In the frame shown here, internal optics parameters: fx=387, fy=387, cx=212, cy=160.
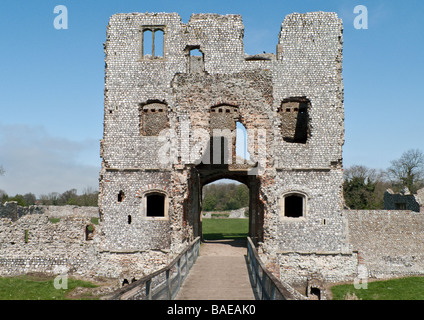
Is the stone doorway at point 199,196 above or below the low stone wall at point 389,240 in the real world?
above

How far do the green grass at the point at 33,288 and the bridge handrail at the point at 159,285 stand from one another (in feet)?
19.6

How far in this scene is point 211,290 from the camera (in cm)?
956

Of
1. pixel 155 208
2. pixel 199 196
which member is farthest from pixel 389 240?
pixel 155 208

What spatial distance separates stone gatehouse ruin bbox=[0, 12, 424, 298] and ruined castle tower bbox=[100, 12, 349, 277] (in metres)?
0.05

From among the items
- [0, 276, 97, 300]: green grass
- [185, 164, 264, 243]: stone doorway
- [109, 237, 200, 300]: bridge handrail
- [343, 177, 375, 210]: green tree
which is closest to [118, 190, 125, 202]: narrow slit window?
[185, 164, 264, 243]: stone doorway

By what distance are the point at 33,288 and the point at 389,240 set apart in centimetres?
1644

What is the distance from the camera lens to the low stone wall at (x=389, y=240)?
1922 cm

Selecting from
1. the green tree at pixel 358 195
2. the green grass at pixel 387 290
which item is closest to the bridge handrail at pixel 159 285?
the green grass at pixel 387 290

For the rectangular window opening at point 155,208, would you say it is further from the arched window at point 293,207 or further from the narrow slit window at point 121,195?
the arched window at point 293,207

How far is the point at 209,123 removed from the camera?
1616cm
